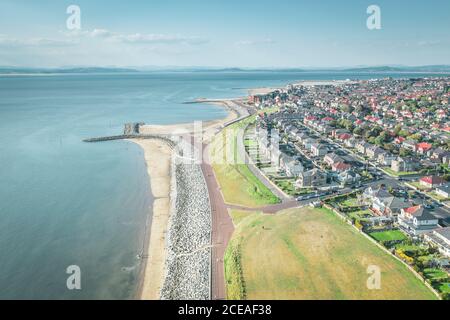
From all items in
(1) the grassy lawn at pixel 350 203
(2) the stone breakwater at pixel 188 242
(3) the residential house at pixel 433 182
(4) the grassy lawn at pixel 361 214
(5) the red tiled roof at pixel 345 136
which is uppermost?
(5) the red tiled roof at pixel 345 136

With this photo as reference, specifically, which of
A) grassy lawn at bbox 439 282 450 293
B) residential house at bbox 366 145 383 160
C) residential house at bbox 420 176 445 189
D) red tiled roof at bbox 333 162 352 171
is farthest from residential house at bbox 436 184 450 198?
grassy lawn at bbox 439 282 450 293

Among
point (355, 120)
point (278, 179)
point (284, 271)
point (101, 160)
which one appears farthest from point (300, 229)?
point (355, 120)

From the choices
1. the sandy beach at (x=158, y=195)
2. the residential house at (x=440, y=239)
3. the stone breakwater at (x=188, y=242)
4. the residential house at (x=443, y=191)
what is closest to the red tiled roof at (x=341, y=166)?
the residential house at (x=443, y=191)

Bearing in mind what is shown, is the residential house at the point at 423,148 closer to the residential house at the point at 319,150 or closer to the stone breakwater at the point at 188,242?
the residential house at the point at 319,150

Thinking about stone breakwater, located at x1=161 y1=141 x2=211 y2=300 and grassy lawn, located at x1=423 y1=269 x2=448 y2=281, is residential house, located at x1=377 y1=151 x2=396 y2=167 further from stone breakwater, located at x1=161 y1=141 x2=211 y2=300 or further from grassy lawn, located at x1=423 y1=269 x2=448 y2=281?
grassy lawn, located at x1=423 y1=269 x2=448 y2=281

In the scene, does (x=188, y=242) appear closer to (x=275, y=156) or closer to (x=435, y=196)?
(x=275, y=156)

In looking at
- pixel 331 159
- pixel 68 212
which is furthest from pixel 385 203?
pixel 68 212

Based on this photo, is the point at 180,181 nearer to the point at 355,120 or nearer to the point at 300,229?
the point at 300,229
